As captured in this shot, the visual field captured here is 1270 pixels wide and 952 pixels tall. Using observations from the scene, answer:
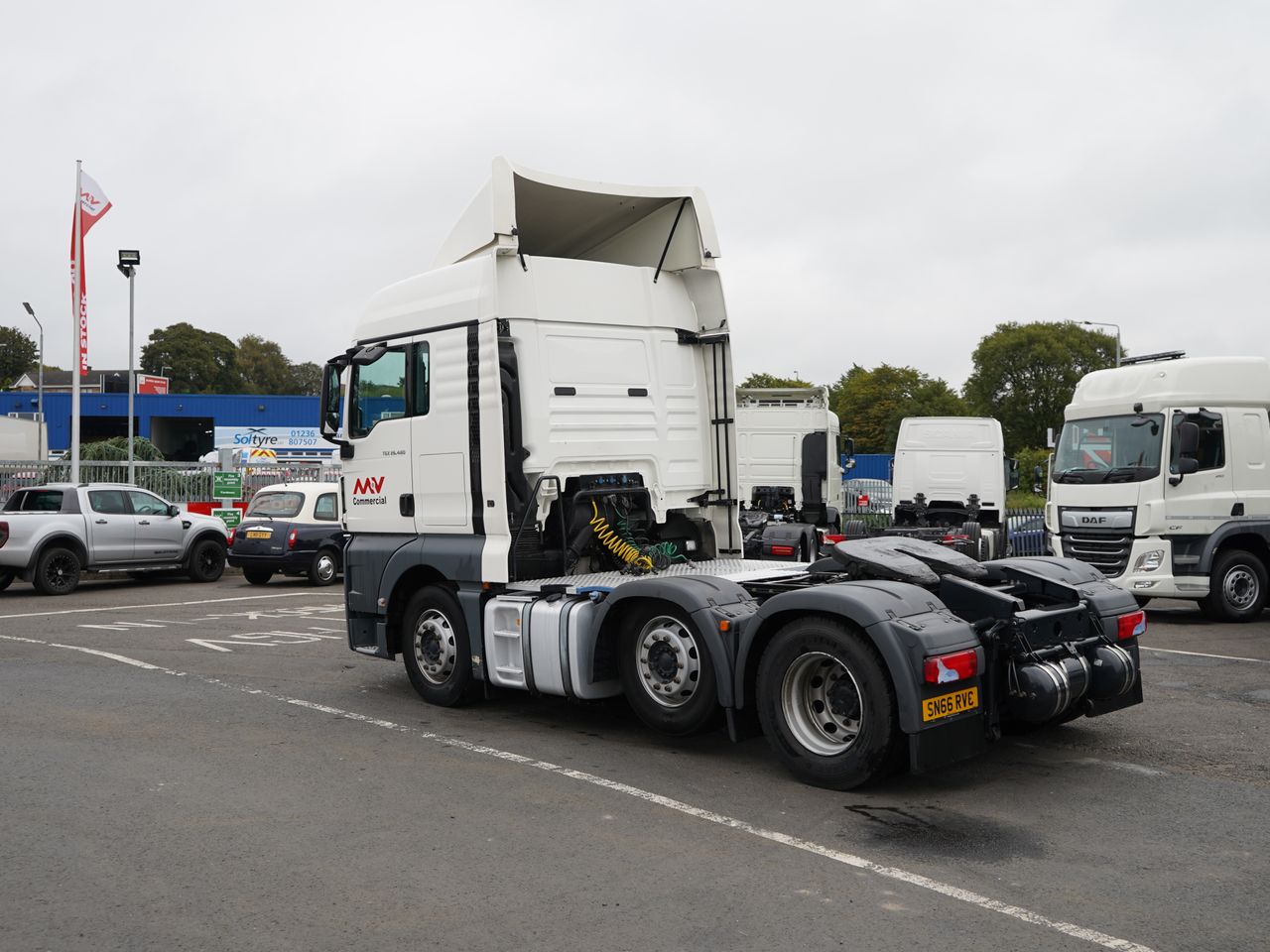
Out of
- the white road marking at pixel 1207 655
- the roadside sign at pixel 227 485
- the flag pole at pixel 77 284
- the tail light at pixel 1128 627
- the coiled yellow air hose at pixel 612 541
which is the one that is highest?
the flag pole at pixel 77 284

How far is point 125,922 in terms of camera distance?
4.29 m

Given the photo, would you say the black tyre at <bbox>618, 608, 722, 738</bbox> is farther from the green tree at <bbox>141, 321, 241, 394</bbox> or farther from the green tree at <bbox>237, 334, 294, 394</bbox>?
the green tree at <bbox>237, 334, 294, 394</bbox>

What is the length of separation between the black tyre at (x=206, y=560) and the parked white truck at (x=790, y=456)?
31.6 feet

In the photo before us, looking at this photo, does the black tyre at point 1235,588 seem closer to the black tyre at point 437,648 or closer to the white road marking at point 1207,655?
the white road marking at point 1207,655

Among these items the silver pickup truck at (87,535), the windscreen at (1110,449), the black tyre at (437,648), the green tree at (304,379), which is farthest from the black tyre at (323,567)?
the green tree at (304,379)

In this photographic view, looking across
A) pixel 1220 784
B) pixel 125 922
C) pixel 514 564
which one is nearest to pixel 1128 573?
pixel 1220 784

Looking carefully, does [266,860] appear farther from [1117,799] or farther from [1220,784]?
[1220,784]

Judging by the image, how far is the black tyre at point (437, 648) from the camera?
817cm

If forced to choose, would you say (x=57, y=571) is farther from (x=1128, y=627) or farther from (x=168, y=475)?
(x=1128, y=627)

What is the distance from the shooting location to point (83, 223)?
907 inches

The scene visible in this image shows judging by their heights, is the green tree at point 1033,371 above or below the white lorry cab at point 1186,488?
above

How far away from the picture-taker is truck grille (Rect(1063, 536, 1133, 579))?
1324 centimetres

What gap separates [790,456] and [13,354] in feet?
302

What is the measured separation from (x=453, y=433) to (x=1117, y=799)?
494cm
